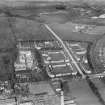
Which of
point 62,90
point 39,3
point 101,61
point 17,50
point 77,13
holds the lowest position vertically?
point 62,90

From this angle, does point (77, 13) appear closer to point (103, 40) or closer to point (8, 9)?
point (103, 40)

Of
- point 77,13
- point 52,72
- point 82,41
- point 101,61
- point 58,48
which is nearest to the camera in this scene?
point 52,72

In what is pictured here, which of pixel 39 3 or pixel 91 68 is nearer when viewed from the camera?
pixel 91 68

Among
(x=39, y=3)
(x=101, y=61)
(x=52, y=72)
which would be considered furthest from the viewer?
(x=39, y=3)

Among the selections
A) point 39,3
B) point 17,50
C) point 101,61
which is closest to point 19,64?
point 17,50

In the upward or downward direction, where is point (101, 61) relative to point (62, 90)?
upward

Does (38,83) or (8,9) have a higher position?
(8,9)

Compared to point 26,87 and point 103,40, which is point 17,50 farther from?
point 103,40

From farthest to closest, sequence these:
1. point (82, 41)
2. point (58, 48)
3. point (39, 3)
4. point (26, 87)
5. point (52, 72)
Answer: point (39, 3)
point (82, 41)
point (58, 48)
point (52, 72)
point (26, 87)

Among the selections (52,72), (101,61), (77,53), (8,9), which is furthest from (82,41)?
(8,9)
